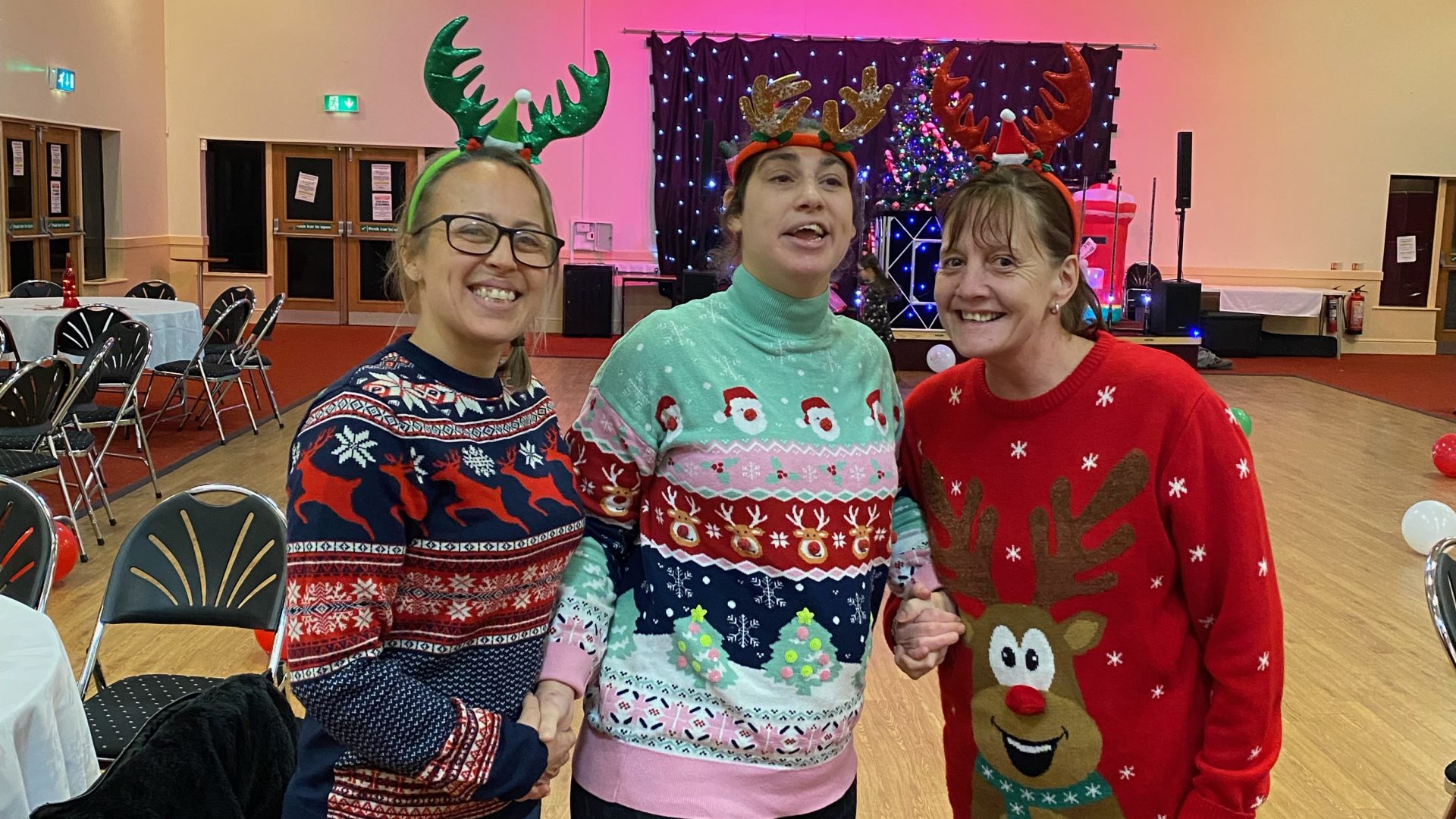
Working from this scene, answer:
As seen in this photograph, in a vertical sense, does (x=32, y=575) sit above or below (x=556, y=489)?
below

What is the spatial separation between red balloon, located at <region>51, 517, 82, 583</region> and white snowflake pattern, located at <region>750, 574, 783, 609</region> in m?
4.15

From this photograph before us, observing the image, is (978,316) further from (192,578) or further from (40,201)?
(40,201)

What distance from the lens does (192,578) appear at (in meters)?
2.86

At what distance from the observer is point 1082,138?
46.0 feet

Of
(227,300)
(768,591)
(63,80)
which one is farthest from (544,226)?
(63,80)

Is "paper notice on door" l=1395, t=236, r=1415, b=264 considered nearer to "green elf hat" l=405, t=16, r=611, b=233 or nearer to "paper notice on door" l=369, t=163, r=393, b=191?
"paper notice on door" l=369, t=163, r=393, b=191

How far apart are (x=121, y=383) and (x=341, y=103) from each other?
8.28 m

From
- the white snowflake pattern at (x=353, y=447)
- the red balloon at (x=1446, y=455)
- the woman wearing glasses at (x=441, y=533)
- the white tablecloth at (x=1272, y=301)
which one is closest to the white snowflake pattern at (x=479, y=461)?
the woman wearing glasses at (x=441, y=533)

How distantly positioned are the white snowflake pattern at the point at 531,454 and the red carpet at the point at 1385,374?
32.9ft

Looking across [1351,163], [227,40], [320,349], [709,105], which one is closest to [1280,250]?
[1351,163]

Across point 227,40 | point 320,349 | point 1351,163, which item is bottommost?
point 320,349

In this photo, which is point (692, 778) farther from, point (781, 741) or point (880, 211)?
point (880, 211)

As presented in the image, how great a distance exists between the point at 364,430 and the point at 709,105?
1304 centimetres

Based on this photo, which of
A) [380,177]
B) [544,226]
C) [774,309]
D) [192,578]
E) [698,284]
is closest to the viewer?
[544,226]
